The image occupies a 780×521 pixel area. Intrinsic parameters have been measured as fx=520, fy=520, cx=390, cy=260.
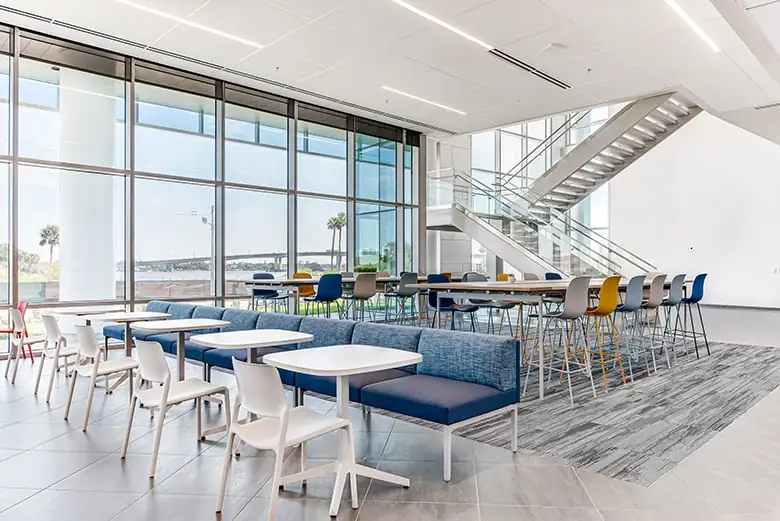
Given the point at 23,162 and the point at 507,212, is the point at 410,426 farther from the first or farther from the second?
the point at 507,212

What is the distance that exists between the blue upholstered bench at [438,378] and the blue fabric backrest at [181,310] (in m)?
1.57

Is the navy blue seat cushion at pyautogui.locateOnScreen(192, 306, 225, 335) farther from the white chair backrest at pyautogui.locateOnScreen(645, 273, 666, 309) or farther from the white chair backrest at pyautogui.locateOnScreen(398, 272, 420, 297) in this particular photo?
the white chair backrest at pyautogui.locateOnScreen(645, 273, 666, 309)

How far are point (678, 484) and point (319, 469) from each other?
190 centimetres

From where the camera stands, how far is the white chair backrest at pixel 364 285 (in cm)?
784

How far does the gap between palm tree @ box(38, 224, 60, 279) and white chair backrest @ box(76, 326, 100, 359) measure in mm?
3781

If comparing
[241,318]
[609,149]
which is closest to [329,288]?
[241,318]

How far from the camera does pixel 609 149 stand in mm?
10805

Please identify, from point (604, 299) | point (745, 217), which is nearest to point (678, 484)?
point (604, 299)

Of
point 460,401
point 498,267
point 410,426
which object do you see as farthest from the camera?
point 498,267

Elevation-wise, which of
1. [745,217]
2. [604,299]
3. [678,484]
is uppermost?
[745,217]

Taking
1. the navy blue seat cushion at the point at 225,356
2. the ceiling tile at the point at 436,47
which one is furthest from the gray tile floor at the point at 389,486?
the ceiling tile at the point at 436,47

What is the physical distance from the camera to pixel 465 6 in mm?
5715

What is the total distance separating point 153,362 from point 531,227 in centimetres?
923

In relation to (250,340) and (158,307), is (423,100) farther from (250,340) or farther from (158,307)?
(250,340)
